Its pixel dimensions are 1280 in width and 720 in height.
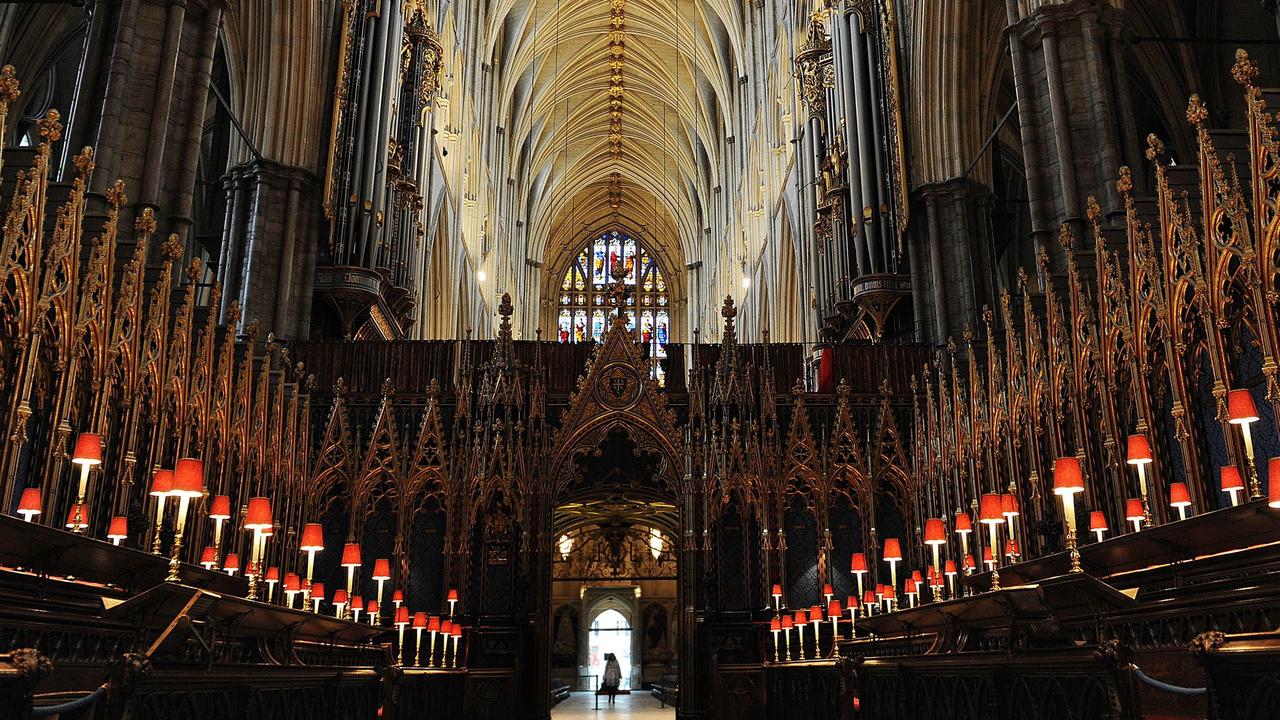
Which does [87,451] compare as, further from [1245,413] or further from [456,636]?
[1245,413]

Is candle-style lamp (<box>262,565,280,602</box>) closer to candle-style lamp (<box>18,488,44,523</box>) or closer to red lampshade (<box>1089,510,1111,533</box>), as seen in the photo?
candle-style lamp (<box>18,488,44,523</box>)

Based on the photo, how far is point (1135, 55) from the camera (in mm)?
19250

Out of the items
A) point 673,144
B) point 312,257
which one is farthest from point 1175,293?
point 673,144

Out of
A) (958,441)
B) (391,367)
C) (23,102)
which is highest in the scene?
(23,102)

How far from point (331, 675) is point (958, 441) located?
27.6 feet

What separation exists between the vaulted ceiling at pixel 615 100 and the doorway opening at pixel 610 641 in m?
16.6

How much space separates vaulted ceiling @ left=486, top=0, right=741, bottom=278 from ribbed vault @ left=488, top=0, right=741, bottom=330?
0.15ft

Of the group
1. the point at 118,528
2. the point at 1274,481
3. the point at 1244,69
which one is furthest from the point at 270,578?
the point at 1244,69

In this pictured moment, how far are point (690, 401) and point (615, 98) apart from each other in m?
30.5

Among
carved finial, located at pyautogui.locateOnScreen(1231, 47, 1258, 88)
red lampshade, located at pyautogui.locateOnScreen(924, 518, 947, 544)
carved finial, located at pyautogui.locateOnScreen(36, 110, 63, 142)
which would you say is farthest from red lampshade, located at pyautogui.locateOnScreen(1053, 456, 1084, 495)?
carved finial, located at pyautogui.locateOnScreen(36, 110, 63, 142)

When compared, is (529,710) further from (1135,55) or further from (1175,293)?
(1135,55)

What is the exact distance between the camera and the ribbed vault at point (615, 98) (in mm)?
35969

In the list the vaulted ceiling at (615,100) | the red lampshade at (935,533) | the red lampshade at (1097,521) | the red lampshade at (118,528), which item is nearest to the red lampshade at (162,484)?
the red lampshade at (118,528)

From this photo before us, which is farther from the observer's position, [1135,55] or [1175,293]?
[1135,55]
